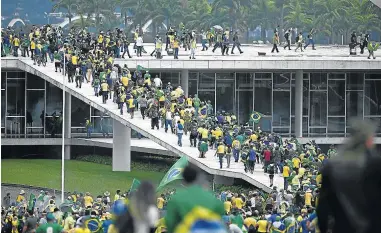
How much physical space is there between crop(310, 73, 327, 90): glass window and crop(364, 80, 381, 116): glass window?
1802mm

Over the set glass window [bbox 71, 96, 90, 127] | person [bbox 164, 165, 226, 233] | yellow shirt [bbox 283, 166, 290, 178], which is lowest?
yellow shirt [bbox 283, 166, 290, 178]

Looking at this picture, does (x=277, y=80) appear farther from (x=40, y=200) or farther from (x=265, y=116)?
(x=40, y=200)

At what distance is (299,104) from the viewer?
55.0 meters

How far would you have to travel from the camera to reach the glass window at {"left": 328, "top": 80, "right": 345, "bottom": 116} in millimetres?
55938

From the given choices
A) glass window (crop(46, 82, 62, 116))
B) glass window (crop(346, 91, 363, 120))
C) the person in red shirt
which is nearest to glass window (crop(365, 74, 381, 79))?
glass window (crop(346, 91, 363, 120))

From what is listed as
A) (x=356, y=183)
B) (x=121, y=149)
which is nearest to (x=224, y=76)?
(x=121, y=149)

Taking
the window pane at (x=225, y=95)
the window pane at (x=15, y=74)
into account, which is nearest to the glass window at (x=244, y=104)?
the window pane at (x=225, y=95)

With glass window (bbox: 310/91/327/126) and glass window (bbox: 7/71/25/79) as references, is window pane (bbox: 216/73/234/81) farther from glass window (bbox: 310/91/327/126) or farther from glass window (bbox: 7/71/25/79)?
glass window (bbox: 7/71/25/79)

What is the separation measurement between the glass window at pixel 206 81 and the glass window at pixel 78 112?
4.56 metres

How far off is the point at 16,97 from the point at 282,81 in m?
10.4

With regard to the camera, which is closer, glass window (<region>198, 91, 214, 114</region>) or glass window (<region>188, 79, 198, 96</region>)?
glass window (<region>188, 79, 198, 96</region>)

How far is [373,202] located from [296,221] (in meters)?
12.0

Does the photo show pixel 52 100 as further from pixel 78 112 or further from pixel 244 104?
pixel 244 104

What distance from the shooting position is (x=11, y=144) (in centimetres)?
5206
